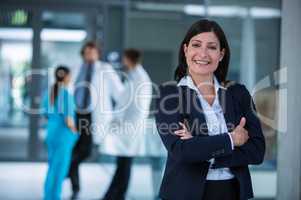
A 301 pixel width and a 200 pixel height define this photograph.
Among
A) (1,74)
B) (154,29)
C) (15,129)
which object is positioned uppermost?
(154,29)

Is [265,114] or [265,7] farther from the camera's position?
[265,7]

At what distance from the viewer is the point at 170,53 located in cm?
568

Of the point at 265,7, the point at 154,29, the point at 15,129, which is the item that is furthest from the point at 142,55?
the point at 15,129

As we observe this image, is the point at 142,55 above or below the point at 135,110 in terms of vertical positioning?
above

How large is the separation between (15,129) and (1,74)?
815 mm

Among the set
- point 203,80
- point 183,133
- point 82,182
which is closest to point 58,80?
point 82,182

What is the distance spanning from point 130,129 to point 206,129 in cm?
329

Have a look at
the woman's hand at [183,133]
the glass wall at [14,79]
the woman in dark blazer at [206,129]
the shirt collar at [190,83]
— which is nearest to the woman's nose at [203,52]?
the woman in dark blazer at [206,129]

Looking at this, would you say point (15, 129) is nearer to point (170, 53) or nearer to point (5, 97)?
point (5, 97)

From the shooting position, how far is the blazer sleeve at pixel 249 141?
82.7 inches

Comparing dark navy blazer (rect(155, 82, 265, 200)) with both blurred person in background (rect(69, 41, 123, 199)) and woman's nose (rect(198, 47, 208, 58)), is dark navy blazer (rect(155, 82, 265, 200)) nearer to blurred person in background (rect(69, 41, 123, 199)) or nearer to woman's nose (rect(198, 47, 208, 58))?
woman's nose (rect(198, 47, 208, 58))

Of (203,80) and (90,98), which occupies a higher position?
(203,80)

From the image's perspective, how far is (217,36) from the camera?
2.16m

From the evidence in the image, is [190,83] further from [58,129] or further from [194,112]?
[58,129]
